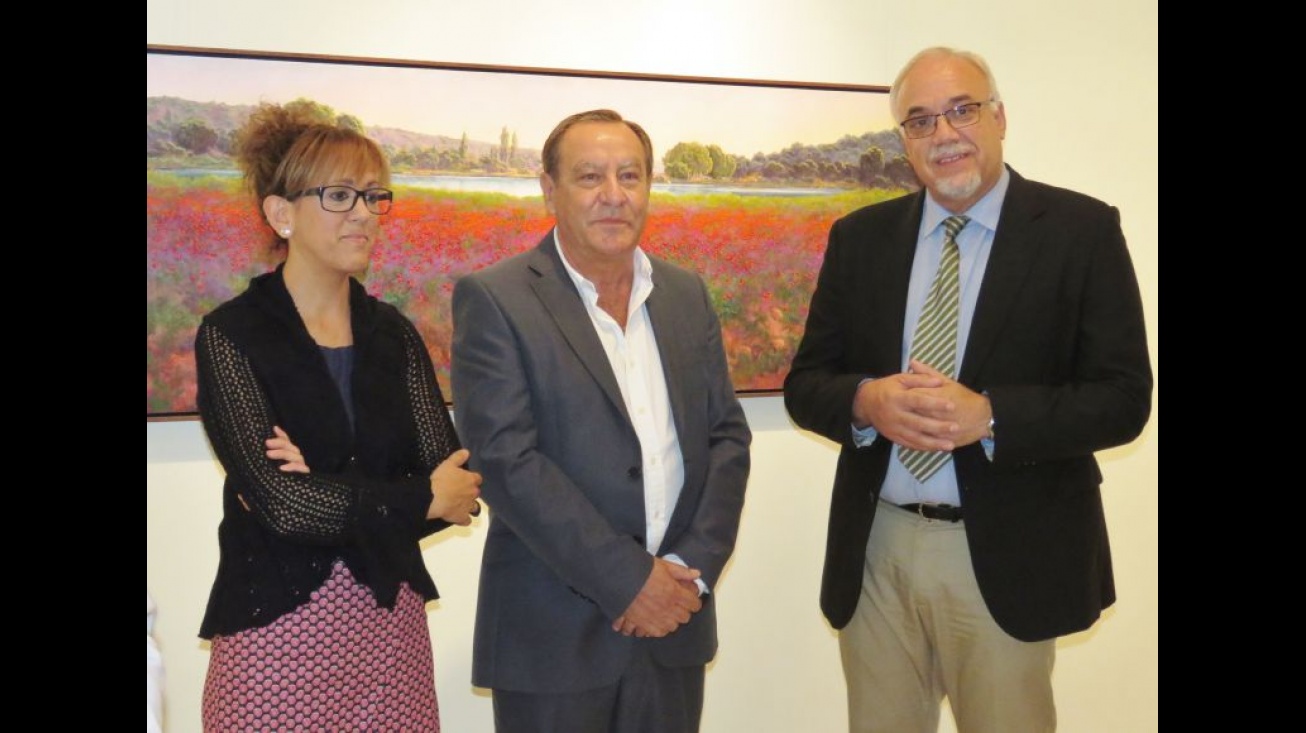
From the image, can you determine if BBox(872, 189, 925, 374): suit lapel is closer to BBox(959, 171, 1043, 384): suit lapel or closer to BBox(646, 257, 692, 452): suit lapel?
BBox(959, 171, 1043, 384): suit lapel

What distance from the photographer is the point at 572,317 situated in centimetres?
254

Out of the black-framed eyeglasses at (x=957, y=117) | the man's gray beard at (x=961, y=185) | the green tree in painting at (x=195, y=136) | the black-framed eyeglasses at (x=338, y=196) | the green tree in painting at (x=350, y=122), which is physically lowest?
the black-framed eyeglasses at (x=338, y=196)

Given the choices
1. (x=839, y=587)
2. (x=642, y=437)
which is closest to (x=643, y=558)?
(x=642, y=437)

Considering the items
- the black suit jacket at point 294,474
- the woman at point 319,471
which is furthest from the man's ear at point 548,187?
the black suit jacket at point 294,474

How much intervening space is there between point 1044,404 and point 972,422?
0.16 meters

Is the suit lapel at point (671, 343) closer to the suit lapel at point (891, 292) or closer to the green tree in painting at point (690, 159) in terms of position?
the suit lapel at point (891, 292)

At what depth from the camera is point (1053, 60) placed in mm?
4078

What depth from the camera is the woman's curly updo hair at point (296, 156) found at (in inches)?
92.7

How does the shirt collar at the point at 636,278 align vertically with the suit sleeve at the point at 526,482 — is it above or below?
above

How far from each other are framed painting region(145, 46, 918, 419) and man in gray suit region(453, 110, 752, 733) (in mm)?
807

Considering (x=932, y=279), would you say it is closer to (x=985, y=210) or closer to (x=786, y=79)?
(x=985, y=210)

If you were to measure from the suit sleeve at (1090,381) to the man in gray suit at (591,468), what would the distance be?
2.13 ft

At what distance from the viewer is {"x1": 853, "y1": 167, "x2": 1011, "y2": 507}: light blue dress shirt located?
2602 mm

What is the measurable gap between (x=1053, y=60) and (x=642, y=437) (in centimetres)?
243
